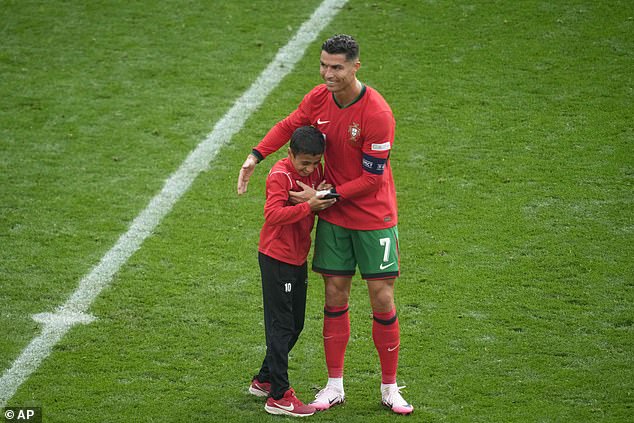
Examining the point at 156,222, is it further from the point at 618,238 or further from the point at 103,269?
the point at 618,238

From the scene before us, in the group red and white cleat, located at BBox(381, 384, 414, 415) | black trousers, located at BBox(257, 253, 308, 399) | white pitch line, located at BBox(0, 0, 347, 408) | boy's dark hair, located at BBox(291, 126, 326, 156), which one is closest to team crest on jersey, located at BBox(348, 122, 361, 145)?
boy's dark hair, located at BBox(291, 126, 326, 156)

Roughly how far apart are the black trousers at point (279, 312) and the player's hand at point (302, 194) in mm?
351

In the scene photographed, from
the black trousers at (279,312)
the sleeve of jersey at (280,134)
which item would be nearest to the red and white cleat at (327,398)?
the black trousers at (279,312)

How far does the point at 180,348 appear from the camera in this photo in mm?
5965

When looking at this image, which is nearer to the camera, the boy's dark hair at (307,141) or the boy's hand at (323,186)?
the boy's dark hair at (307,141)

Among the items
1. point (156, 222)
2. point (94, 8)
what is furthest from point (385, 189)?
point (94, 8)

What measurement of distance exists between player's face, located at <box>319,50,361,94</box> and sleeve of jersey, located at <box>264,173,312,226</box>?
0.56 metres

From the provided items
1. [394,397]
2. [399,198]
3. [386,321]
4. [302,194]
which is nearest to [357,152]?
[302,194]

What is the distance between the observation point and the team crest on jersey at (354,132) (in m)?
5.05

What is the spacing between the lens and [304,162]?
507 centimetres

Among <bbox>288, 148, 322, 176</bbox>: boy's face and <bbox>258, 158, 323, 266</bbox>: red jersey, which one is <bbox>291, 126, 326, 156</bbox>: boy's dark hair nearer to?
<bbox>288, 148, 322, 176</bbox>: boy's face

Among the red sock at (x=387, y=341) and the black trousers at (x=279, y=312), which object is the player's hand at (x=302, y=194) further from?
the red sock at (x=387, y=341)

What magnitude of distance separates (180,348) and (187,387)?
466 millimetres

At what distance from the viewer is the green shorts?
5.22 m
